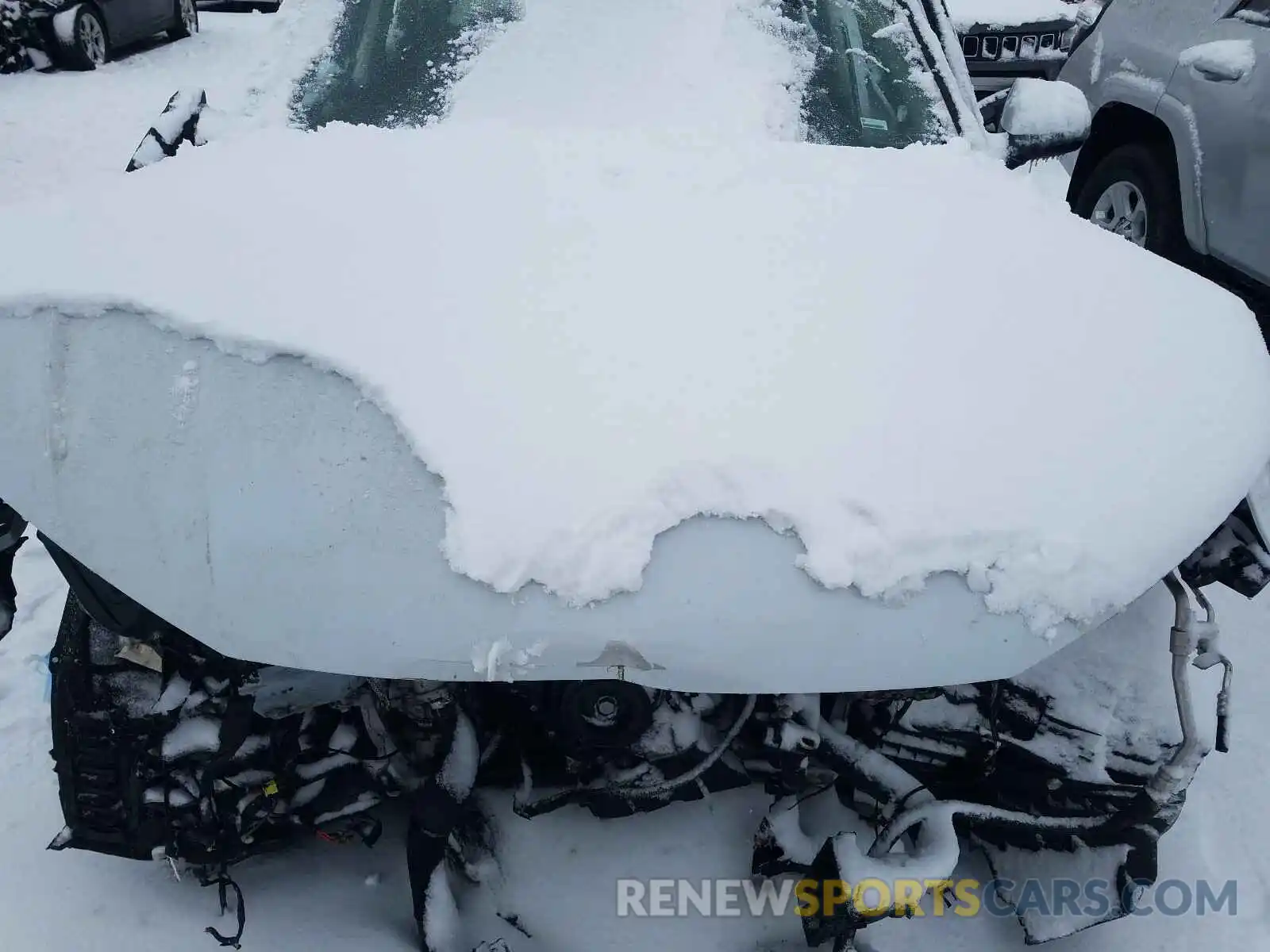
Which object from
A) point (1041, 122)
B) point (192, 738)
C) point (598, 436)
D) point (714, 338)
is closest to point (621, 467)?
point (598, 436)

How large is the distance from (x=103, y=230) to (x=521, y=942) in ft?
5.66

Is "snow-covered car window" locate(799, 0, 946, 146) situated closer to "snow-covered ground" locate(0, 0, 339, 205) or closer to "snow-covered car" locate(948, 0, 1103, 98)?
"snow-covered ground" locate(0, 0, 339, 205)

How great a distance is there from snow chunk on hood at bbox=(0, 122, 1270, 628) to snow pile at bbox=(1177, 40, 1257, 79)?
229 cm

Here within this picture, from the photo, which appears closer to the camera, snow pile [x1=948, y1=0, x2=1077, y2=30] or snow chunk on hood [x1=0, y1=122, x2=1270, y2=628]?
snow chunk on hood [x1=0, y1=122, x2=1270, y2=628]

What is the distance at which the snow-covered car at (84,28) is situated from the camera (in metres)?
8.43

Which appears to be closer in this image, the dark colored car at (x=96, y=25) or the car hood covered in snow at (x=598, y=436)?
the car hood covered in snow at (x=598, y=436)

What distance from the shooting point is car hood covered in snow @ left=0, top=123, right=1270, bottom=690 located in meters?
1.42

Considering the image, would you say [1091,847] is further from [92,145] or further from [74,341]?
[92,145]

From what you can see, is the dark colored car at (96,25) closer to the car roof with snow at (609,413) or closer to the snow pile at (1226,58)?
the car roof with snow at (609,413)

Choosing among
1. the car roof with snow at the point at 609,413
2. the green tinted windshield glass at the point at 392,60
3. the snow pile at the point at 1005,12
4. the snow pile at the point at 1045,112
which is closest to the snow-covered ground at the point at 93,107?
the green tinted windshield glass at the point at 392,60

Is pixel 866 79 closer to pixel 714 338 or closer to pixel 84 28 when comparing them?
pixel 714 338

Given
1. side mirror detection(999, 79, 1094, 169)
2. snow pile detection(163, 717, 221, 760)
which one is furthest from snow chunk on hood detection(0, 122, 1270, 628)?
snow pile detection(163, 717, 221, 760)

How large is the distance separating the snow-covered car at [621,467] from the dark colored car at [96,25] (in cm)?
767

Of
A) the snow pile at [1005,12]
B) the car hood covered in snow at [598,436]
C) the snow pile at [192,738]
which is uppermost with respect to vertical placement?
the car hood covered in snow at [598,436]
